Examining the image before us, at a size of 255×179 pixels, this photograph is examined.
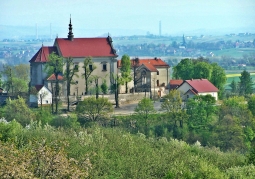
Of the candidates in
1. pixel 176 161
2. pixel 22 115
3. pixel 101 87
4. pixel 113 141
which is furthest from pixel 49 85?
pixel 176 161

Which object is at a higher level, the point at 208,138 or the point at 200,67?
the point at 200,67

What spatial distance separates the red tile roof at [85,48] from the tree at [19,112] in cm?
952

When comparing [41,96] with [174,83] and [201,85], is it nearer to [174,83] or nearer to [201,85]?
[174,83]

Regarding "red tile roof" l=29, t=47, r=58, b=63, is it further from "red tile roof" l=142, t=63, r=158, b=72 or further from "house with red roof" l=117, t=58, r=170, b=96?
"red tile roof" l=142, t=63, r=158, b=72

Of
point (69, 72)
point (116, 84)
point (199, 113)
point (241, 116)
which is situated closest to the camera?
point (241, 116)

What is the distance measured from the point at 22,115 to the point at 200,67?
20.3m

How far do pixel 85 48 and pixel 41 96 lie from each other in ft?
23.2

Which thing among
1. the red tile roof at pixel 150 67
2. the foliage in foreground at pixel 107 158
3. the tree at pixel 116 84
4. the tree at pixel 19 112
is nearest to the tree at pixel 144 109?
the tree at pixel 116 84

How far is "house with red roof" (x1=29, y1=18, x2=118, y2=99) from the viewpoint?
2469 inches

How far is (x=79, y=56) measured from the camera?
207 ft

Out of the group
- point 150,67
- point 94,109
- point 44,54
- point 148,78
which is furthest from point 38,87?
point 150,67

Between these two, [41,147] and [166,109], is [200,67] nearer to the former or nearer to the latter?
[166,109]

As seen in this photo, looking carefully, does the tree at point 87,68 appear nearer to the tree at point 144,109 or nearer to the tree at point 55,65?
the tree at point 55,65

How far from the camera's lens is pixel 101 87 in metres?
62.5
